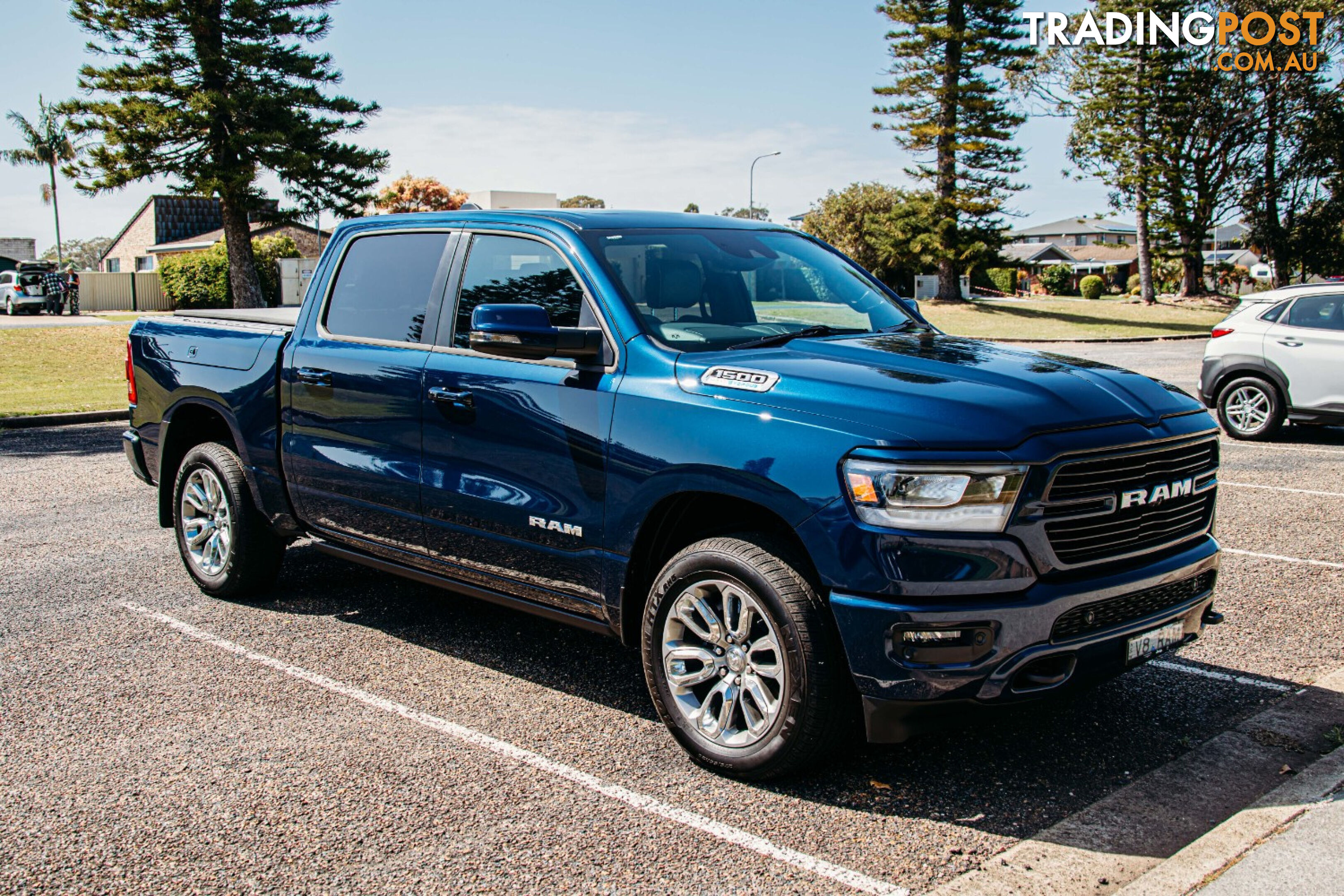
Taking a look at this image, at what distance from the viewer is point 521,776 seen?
13.4 feet

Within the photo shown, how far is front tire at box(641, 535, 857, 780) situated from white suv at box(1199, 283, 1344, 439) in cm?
970

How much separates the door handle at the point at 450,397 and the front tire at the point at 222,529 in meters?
1.76

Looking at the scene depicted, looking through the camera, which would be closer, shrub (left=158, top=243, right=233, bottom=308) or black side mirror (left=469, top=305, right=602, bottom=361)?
black side mirror (left=469, top=305, right=602, bottom=361)

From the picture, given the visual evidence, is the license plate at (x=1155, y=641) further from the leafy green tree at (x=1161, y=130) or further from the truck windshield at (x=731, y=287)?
the leafy green tree at (x=1161, y=130)

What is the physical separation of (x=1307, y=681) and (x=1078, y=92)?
5057 cm

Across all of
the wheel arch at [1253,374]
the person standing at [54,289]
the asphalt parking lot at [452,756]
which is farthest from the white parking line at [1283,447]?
the person standing at [54,289]

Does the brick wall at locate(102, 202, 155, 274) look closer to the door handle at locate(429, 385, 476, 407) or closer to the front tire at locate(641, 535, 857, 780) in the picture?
the door handle at locate(429, 385, 476, 407)

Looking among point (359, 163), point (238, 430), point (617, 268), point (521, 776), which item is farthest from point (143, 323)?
point (359, 163)

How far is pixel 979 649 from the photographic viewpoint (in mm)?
3541

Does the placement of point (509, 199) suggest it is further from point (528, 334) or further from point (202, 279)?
point (202, 279)

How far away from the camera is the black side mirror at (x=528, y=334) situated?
169 inches

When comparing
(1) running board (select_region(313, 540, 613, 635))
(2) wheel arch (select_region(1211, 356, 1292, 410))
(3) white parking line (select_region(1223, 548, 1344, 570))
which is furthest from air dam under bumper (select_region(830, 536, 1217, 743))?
(2) wheel arch (select_region(1211, 356, 1292, 410))

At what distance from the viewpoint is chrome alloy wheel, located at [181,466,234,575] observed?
6273 millimetres

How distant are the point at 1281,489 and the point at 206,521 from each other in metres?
8.28
